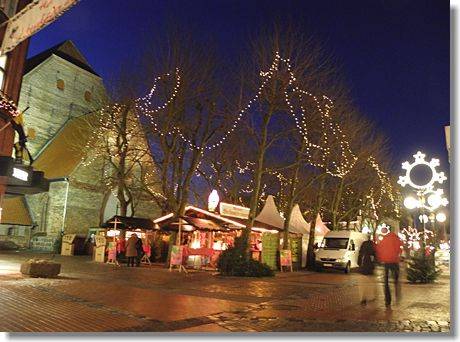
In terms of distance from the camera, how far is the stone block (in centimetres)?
1431

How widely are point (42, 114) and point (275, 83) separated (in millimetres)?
24305

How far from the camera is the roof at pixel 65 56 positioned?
124ft

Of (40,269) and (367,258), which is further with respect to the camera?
(40,269)

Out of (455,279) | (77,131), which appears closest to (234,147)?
(77,131)

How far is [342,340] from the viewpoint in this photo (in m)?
6.80

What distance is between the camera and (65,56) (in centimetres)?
3959

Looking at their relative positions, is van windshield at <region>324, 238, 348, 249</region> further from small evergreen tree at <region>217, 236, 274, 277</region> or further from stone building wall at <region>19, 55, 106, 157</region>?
stone building wall at <region>19, 55, 106, 157</region>

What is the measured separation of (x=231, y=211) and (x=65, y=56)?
78.8ft

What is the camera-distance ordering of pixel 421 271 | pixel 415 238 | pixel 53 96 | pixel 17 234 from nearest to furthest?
pixel 421 271
pixel 17 234
pixel 415 238
pixel 53 96

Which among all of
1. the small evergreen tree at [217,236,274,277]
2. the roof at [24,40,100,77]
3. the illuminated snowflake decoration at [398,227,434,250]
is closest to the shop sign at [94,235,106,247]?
the small evergreen tree at [217,236,274,277]

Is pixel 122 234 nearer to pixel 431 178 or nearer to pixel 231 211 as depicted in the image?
pixel 231 211

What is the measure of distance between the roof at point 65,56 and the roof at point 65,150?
530 centimetres

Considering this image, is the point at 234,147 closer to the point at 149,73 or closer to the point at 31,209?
the point at 149,73

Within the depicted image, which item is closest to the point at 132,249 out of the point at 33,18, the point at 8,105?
the point at 8,105
